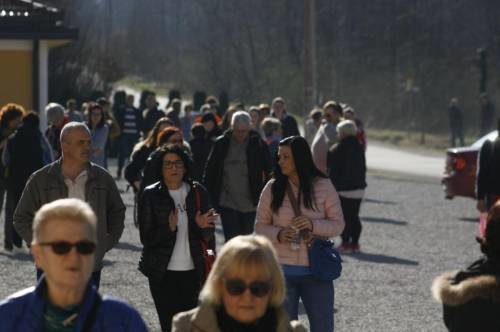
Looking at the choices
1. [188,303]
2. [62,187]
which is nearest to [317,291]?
[188,303]

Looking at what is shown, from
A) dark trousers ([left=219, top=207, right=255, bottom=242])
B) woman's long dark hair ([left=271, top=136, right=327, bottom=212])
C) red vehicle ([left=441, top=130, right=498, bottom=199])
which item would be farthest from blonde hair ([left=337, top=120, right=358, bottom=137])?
woman's long dark hair ([left=271, top=136, right=327, bottom=212])

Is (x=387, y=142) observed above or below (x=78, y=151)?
below

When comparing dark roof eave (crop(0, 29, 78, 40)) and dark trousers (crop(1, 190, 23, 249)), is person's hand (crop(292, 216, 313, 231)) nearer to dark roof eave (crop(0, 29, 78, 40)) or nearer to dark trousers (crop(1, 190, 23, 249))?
dark trousers (crop(1, 190, 23, 249))

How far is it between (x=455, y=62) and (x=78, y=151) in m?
56.5

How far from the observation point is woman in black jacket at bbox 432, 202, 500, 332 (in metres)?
5.43

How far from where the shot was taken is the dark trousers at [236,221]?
1289cm

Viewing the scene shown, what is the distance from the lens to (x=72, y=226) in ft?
14.9

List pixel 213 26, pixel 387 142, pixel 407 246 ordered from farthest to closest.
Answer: pixel 213 26
pixel 387 142
pixel 407 246

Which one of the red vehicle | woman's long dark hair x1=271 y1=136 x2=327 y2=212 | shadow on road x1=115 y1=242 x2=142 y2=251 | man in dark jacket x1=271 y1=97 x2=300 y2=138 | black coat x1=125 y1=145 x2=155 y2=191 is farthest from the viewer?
man in dark jacket x1=271 y1=97 x2=300 y2=138

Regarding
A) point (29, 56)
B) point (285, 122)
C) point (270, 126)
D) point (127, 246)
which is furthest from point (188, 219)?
point (29, 56)

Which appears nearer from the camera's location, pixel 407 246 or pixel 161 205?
pixel 161 205

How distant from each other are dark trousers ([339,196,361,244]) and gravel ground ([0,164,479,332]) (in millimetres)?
249

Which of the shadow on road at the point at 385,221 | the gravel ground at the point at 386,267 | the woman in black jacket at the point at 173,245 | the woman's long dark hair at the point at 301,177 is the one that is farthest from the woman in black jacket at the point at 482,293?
the shadow on road at the point at 385,221

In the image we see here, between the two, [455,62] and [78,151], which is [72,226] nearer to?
[78,151]
